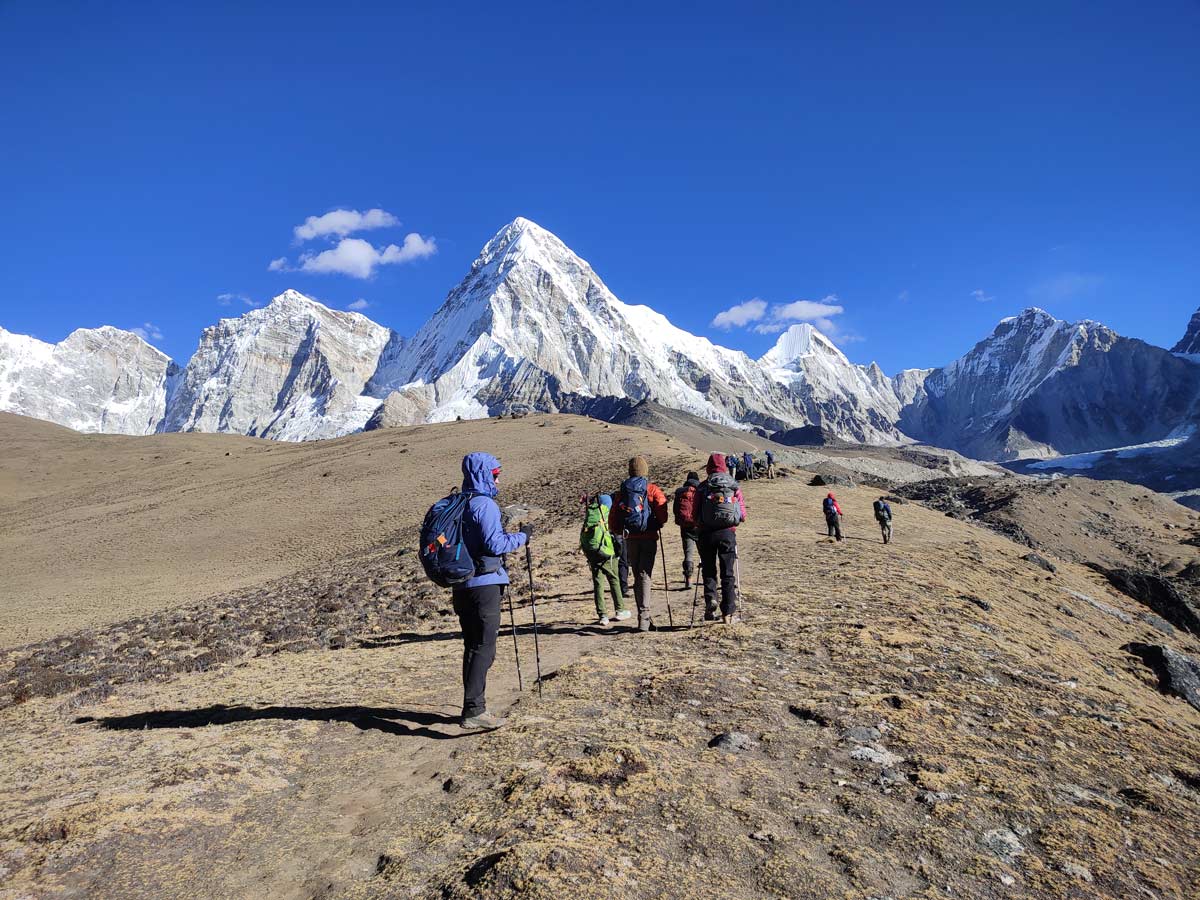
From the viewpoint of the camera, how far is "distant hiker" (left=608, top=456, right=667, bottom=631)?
1058 centimetres

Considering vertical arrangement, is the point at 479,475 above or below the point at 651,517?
above

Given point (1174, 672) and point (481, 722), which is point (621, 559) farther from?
point (1174, 672)

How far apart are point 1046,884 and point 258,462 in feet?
224

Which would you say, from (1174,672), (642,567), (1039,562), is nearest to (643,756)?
(642,567)

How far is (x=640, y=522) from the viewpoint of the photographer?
10562 mm

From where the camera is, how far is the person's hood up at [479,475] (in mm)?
6945

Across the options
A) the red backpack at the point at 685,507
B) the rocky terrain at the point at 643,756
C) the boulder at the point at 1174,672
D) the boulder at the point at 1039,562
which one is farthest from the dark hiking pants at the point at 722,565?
the boulder at the point at 1039,562

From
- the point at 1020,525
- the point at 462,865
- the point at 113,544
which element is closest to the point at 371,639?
the point at 462,865

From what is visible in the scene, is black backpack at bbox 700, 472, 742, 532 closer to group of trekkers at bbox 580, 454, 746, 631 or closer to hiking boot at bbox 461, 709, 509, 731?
group of trekkers at bbox 580, 454, 746, 631

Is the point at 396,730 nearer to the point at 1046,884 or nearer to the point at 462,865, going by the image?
the point at 462,865

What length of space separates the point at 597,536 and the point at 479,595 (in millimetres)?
4384

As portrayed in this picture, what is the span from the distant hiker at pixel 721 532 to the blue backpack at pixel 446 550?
4.63 meters

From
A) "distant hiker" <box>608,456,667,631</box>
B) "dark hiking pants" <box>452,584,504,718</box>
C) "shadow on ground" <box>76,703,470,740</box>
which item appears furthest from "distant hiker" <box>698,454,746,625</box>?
"shadow on ground" <box>76,703,470,740</box>

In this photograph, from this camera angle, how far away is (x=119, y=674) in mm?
12367
